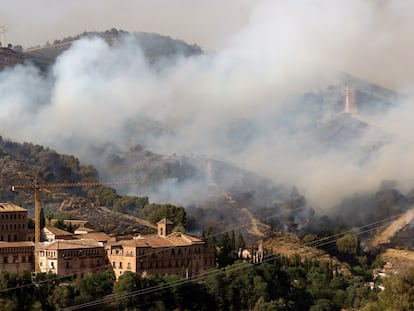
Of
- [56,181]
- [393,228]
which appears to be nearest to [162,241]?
[393,228]

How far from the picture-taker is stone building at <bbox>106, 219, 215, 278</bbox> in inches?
1458

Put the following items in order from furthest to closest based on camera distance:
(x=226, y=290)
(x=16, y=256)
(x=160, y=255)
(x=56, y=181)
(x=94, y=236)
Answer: (x=56, y=181)
(x=94, y=236)
(x=160, y=255)
(x=226, y=290)
(x=16, y=256)

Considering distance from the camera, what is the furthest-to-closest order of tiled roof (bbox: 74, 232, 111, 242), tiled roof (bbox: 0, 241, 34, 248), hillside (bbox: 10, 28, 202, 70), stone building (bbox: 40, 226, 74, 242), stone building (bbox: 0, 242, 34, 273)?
hillside (bbox: 10, 28, 202, 70)
tiled roof (bbox: 74, 232, 111, 242)
stone building (bbox: 40, 226, 74, 242)
tiled roof (bbox: 0, 241, 34, 248)
stone building (bbox: 0, 242, 34, 273)

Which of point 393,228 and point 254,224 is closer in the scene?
point 393,228

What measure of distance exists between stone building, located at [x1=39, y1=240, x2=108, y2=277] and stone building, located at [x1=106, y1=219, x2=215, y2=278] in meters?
0.57

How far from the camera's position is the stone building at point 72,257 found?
3553 centimetres

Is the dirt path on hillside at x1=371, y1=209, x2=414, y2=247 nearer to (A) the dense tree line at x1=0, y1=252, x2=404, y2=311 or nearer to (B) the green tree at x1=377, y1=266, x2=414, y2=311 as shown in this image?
(A) the dense tree line at x1=0, y1=252, x2=404, y2=311

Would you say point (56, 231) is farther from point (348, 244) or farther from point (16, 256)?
point (348, 244)

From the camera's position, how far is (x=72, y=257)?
118ft

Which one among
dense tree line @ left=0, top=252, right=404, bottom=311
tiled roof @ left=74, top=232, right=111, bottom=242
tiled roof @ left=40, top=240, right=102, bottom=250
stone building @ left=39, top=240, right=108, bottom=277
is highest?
tiled roof @ left=74, top=232, right=111, bottom=242

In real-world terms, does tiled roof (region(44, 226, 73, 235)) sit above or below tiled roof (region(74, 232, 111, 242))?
above

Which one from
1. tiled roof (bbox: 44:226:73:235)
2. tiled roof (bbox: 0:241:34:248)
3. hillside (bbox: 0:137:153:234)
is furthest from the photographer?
hillside (bbox: 0:137:153:234)

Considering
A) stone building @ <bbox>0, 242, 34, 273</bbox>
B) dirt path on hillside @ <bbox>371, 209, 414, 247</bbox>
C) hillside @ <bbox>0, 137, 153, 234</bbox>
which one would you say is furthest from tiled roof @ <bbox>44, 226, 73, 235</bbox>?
dirt path on hillside @ <bbox>371, 209, 414, 247</bbox>

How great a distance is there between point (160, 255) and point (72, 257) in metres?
3.35
